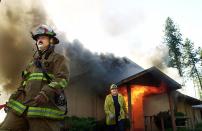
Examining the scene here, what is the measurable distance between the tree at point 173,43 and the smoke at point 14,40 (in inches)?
888

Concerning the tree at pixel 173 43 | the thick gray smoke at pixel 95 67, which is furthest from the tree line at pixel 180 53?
the thick gray smoke at pixel 95 67

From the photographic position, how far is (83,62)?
16125 millimetres

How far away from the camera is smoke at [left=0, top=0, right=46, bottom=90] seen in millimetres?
13148

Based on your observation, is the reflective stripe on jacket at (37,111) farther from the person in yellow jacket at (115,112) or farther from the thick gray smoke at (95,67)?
the thick gray smoke at (95,67)

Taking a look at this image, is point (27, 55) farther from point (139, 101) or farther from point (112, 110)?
point (112, 110)

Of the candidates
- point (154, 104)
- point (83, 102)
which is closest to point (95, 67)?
point (83, 102)

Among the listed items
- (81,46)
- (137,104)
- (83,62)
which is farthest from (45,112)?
(81,46)

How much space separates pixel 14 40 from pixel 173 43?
25.6 meters

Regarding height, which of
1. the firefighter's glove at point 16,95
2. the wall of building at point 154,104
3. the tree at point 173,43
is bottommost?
the firefighter's glove at point 16,95

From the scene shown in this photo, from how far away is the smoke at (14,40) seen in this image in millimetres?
13148

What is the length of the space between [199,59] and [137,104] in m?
25.9

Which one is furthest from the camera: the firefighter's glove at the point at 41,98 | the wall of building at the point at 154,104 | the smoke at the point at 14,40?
the wall of building at the point at 154,104

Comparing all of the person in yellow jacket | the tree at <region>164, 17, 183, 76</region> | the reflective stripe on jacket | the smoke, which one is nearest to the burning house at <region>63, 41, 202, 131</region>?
the smoke

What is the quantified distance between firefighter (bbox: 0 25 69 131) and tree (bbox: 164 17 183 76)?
31.0 m
